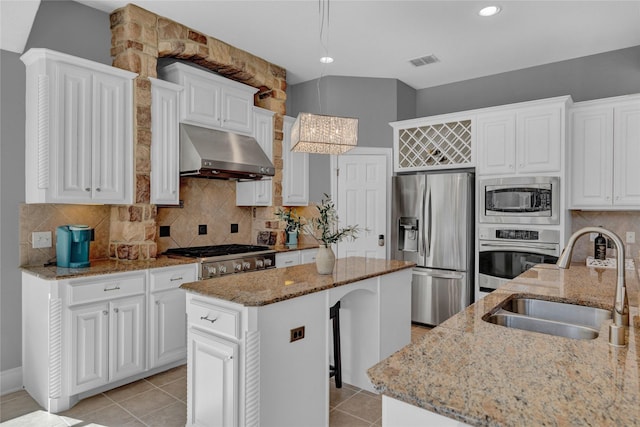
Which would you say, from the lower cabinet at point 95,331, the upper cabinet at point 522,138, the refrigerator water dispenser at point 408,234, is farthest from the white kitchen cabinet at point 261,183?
the upper cabinet at point 522,138

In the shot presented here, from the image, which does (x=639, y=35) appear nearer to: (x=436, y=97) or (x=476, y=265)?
(x=436, y=97)

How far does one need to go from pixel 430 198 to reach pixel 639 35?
8.07 ft

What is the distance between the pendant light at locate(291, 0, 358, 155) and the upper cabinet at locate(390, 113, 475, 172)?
2163 millimetres

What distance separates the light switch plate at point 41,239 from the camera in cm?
298

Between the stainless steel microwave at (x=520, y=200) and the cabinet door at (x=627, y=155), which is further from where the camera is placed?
the stainless steel microwave at (x=520, y=200)

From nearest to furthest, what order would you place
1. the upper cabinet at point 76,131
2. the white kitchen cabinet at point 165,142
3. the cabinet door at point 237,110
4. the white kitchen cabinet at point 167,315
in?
1. the upper cabinet at point 76,131
2. the white kitchen cabinet at point 167,315
3. the white kitchen cabinet at point 165,142
4. the cabinet door at point 237,110

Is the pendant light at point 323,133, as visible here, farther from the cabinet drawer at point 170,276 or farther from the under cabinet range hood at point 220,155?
the cabinet drawer at point 170,276

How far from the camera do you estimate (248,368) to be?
195 cm

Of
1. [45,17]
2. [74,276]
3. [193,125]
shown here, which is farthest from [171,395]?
[45,17]

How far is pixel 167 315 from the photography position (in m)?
3.21

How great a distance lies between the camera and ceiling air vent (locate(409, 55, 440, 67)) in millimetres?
4324

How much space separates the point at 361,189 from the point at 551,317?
123 inches

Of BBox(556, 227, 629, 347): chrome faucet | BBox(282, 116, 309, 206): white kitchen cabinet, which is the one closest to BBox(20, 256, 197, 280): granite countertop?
BBox(282, 116, 309, 206): white kitchen cabinet

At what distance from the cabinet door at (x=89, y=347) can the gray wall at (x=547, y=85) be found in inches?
176
